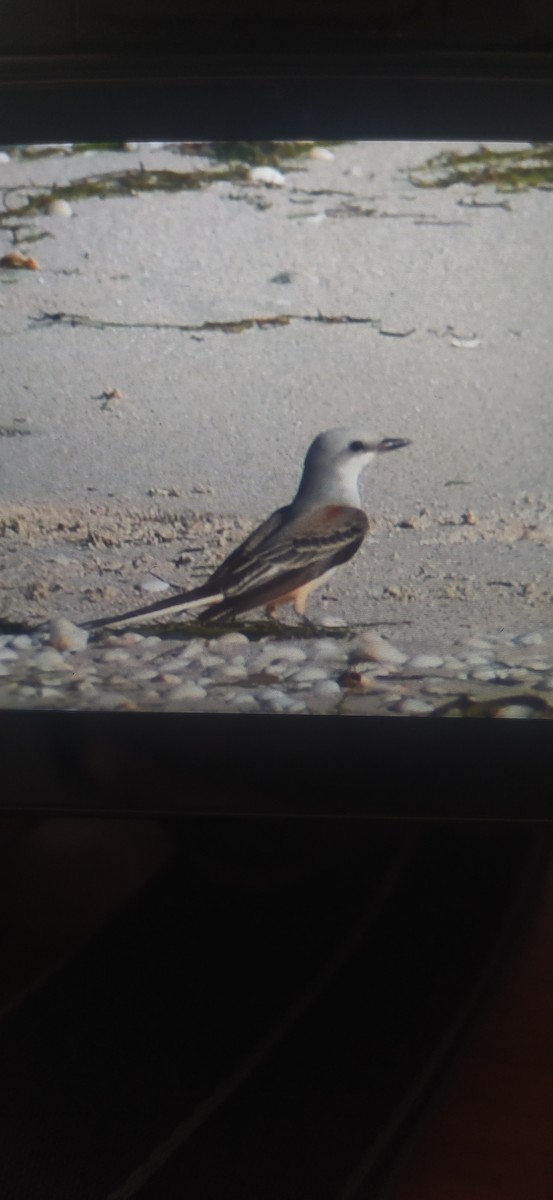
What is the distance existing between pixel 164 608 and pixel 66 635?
46 mm

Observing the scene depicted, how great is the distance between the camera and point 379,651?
39 cm

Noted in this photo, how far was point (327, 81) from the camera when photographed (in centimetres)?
36

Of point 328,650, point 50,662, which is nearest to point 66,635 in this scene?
point 50,662

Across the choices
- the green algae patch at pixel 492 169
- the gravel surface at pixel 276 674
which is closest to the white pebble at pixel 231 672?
the gravel surface at pixel 276 674

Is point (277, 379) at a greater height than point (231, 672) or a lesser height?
greater

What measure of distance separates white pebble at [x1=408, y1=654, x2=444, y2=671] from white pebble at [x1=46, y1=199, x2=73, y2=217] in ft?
0.77

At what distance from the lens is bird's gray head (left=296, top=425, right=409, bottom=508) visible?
15.0 inches

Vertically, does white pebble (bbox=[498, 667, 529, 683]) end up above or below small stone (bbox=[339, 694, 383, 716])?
above

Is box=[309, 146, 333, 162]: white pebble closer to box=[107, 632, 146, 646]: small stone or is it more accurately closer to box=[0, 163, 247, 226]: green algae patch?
box=[0, 163, 247, 226]: green algae patch

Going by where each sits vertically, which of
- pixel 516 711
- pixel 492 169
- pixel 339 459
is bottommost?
pixel 516 711

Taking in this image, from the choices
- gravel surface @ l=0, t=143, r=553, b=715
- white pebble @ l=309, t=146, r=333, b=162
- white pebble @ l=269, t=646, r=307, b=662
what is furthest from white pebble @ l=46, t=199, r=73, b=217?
white pebble @ l=269, t=646, r=307, b=662

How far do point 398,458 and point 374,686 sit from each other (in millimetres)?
98

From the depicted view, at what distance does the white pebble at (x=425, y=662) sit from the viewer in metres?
0.39

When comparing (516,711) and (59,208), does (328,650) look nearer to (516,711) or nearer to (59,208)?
(516,711)
